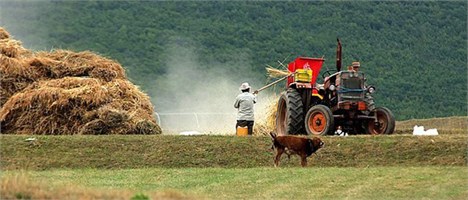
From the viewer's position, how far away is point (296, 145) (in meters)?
20.5

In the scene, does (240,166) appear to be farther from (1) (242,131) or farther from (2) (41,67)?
(2) (41,67)

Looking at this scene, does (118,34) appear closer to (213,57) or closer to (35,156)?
(213,57)

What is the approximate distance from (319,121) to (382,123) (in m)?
1.58

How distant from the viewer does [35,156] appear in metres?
21.6

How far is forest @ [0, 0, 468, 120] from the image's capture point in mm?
49219

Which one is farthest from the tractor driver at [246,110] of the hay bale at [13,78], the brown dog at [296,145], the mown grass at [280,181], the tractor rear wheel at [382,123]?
the mown grass at [280,181]

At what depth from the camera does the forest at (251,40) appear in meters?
49.2

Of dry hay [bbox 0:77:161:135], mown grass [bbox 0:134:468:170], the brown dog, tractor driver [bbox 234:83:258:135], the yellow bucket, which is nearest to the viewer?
the brown dog

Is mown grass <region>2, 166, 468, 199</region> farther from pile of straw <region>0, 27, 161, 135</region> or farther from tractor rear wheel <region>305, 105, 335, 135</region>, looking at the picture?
pile of straw <region>0, 27, 161, 135</region>

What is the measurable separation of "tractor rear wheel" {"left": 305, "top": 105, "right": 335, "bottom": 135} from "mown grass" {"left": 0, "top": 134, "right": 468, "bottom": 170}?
5.81 ft

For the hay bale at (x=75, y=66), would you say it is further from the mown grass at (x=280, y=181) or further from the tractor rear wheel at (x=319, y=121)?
the mown grass at (x=280, y=181)

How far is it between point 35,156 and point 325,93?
24.4 feet

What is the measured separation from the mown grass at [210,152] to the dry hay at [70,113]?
3343mm

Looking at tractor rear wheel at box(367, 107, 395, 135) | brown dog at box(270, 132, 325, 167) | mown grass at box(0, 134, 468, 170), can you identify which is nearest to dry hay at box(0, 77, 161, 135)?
mown grass at box(0, 134, 468, 170)
